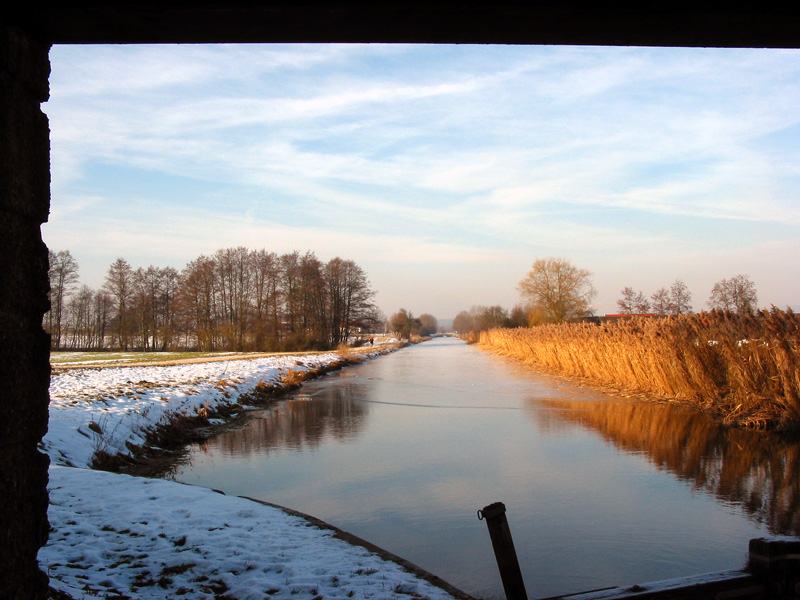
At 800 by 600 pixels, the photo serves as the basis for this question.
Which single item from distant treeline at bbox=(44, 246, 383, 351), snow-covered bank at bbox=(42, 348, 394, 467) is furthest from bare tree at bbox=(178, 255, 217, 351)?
snow-covered bank at bbox=(42, 348, 394, 467)

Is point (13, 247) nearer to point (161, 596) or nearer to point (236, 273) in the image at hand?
point (161, 596)

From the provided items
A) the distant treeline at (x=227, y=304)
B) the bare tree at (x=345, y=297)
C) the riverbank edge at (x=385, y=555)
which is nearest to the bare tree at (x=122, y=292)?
the distant treeline at (x=227, y=304)

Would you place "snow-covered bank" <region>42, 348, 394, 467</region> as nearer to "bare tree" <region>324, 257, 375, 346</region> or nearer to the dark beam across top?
the dark beam across top

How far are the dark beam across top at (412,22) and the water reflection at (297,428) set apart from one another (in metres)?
8.00

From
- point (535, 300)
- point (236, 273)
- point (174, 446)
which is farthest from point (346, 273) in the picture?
point (174, 446)

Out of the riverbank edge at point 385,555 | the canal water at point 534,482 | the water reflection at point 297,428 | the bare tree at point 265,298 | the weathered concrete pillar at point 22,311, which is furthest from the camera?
the bare tree at point 265,298

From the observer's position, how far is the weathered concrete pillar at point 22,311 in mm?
2395

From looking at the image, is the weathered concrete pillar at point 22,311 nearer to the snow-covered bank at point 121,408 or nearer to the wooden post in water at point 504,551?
the wooden post in water at point 504,551

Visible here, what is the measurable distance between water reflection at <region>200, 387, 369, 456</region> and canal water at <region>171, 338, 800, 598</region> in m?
0.05

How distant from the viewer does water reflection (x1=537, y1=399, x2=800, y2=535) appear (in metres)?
6.53

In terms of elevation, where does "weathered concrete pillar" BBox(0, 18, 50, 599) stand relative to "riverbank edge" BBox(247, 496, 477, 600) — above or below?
above

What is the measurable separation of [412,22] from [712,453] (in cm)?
859

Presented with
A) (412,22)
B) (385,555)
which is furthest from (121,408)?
(412,22)

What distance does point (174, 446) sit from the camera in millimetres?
10477
